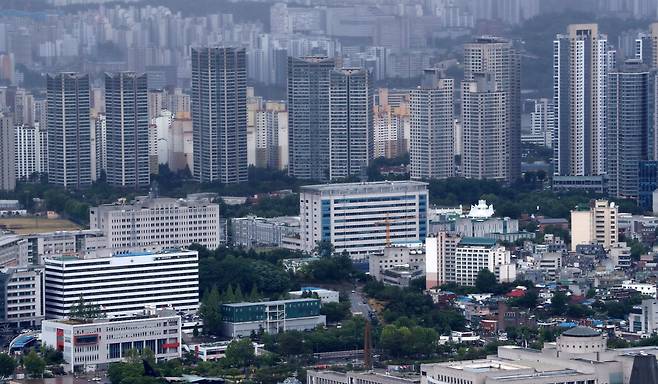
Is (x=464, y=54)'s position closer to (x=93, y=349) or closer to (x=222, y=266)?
(x=222, y=266)

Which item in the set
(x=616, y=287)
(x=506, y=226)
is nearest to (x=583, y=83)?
(x=506, y=226)

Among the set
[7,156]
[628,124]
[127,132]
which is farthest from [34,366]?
[127,132]

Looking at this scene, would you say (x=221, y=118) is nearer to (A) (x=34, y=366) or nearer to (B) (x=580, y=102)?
(B) (x=580, y=102)

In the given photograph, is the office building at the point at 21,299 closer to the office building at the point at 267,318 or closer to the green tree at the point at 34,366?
the office building at the point at 267,318

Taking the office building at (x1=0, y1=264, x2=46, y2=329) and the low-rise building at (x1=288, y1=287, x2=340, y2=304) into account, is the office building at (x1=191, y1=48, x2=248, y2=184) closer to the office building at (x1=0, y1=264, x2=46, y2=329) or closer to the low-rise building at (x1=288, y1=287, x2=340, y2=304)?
the low-rise building at (x1=288, y1=287, x2=340, y2=304)

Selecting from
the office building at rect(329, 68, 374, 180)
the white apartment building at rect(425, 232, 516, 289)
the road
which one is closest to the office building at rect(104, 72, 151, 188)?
the office building at rect(329, 68, 374, 180)

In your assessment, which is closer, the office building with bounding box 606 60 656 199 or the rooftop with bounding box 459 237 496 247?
the rooftop with bounding box 459 237 496 247
